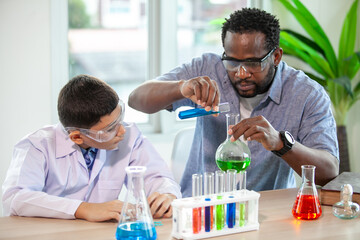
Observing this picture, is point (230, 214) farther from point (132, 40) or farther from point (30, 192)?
point (132, 40)

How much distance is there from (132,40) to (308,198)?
7.64 ft

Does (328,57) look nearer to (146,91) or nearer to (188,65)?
(188,65)

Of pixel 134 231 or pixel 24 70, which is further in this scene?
pixel 24 70

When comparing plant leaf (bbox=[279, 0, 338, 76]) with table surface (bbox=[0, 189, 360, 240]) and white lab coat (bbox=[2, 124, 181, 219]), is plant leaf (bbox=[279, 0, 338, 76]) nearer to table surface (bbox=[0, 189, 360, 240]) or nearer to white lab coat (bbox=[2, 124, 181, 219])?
white lab coat (bbox=[2, 124, 181, 219])

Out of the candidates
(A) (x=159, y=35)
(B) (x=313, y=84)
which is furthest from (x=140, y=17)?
(B) (x=313, y=84)

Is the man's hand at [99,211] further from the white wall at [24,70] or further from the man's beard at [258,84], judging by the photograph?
the white wall at [24,70]

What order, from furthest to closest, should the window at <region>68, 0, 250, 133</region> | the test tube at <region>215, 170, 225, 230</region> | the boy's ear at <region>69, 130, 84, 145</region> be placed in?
the window at <region>68, 0, 250, 133</region> → the boy's ear at <region>69, 130, 84, 145</region> → the test tube at <region>215, 170, 225, 230</region>

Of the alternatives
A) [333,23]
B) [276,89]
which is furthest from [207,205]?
[333,23]

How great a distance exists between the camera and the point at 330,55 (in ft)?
13.1

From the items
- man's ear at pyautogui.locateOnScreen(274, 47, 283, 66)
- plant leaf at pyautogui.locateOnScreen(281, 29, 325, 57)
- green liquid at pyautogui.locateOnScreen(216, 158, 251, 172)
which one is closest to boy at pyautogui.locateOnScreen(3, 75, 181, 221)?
green liquid at pyautogui.locateOnScreen(216, 158, 251, 172)

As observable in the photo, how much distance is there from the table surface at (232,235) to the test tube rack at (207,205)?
0.08ft

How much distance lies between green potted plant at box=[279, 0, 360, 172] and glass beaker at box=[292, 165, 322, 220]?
2.16 meters

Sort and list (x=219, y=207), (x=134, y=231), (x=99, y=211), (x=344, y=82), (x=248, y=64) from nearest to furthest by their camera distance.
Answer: (x=134, y=231) → (x=219, y=207) → (x=99, y=211) → (x=248, y=64) → (x=344, y=82)

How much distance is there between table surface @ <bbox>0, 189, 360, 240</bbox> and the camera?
1.66m
